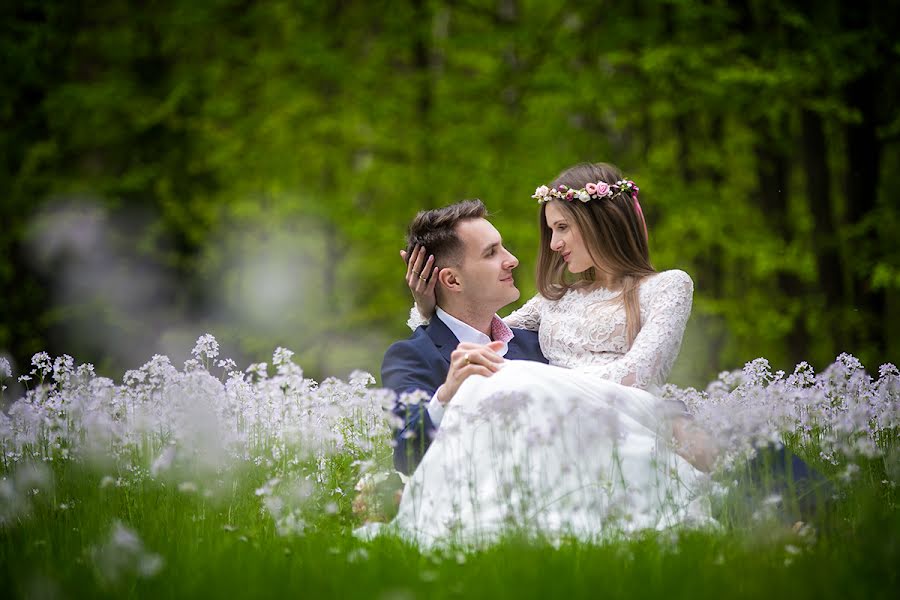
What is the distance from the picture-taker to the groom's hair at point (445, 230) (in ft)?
17.5

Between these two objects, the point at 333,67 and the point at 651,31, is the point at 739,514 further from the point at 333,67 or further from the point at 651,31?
the point at 333,67

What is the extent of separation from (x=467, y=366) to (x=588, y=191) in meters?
1.47

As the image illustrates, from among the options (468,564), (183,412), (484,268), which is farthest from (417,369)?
(468,564)

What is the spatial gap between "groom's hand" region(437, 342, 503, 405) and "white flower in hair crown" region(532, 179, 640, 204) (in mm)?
1253

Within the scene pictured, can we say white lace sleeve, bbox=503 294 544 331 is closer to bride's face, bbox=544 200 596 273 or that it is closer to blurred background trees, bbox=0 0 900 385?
bride's face, bbox=544 200 596 273

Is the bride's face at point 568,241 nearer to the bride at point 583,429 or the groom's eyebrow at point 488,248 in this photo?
the bride at point 583,429

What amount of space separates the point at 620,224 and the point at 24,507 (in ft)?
11.2

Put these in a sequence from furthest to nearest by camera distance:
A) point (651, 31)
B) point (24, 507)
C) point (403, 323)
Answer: point (403, 323)
point (651, 31)
point (24, 507)

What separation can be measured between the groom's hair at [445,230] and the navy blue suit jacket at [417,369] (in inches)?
15.0

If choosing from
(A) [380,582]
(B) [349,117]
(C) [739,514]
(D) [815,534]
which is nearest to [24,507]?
(A) [380,582]

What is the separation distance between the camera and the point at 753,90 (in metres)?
10.6

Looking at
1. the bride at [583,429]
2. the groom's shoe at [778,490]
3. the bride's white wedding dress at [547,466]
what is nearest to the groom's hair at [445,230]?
the bride at [583,429]

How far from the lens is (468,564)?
336 centimetres

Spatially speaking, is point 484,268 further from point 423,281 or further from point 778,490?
point 778,490
